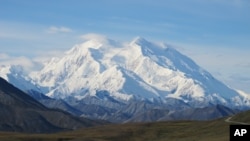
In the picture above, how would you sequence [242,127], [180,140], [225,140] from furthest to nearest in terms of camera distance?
[180,140], [225,140], [242,127]

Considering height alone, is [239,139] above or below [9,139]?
below

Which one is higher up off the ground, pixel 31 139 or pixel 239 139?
pixel 31 139

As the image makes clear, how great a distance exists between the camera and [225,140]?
164 meters

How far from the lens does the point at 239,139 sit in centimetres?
2647

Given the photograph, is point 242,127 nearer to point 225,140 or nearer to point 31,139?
point 225,140

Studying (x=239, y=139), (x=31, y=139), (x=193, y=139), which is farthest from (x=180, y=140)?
(x=239, y=139)

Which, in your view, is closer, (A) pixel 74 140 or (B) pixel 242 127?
(B) pixel 242 127

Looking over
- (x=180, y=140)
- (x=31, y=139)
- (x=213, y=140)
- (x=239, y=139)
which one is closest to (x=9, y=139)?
(x=31, y=139)

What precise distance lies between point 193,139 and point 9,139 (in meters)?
65.7

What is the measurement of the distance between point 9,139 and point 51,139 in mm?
14925

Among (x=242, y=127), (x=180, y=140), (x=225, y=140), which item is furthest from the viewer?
(x=180, y=140)

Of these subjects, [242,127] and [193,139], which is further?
[193,139]

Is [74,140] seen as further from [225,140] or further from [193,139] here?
[225,140]

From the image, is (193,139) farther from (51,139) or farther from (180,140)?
(51,139)
